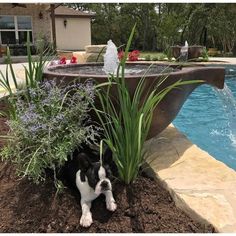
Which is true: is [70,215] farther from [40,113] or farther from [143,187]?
[40,113]

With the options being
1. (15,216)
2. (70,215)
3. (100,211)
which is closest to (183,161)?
(100,211)

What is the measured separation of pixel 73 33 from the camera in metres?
29.4

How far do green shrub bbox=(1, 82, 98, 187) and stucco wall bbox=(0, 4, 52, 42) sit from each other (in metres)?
19.5

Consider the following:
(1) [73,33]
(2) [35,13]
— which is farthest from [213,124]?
(1) [73,33]

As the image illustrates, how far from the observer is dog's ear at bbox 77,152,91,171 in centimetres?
257

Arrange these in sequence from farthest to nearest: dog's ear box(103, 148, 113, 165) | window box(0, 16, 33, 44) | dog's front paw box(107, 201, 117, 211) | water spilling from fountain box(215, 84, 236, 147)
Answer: window box(0, 16, 33, 44) → water spilling from fountain box(215, 84, 236, 147) → dog's ear box(103, 148, 113, 165) → dog's front paw box(107, 201, 117, 211)

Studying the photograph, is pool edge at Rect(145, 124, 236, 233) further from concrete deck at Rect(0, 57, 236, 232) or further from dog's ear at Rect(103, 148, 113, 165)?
dog's ear at Rect(103, 148, 113, 165)

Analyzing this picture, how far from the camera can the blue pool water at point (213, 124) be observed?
499 cm

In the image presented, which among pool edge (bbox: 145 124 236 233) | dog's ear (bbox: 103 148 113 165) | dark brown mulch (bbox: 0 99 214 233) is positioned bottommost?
dark brown mulch (bbox: 0 99 214 233)

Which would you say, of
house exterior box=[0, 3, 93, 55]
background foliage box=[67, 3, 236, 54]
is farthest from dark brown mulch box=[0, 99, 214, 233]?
background foliage box=[67, 3, 236, 54]

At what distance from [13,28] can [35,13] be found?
1.72m

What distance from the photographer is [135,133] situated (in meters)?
2.64

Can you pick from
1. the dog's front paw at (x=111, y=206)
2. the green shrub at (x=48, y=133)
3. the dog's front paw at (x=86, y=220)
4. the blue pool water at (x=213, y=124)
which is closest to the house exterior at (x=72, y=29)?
the blue pool water at (x=213, y=124)

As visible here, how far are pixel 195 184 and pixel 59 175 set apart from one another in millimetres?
1150
